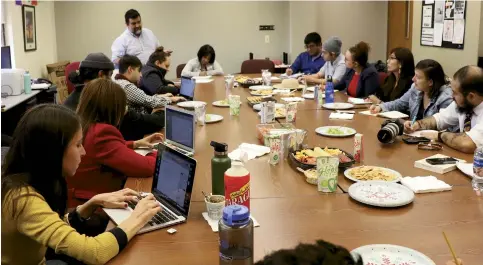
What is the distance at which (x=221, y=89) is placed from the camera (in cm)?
489

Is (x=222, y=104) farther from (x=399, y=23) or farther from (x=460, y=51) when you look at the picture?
(x=399, y=23)

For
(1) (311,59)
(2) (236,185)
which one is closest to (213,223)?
(2) (236,185)

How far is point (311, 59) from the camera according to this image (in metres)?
6.17

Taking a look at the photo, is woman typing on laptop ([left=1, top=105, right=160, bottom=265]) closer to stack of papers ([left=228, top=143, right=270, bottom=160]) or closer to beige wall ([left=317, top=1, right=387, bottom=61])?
stack of papers ([left=228, top=143, right=270, bottom=160])

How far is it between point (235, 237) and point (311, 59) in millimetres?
5124

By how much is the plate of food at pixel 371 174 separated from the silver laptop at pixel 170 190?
76 cm

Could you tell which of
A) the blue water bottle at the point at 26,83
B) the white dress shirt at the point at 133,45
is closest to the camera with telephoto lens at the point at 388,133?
the blue water bottle at the point at 26,83

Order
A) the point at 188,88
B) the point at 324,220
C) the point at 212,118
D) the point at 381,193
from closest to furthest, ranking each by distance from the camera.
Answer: the point at 324,220, the point at 381,193, the point at 212,118, the point at 188,88

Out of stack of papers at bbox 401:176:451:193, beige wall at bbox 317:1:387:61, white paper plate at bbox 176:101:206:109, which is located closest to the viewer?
stack of papers at bbox 401:176:451:193

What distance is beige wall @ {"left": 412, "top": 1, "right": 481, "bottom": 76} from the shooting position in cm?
479

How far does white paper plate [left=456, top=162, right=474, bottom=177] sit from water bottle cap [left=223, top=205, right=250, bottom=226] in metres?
1.25

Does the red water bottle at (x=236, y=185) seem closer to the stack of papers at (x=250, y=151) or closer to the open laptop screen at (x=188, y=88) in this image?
the stack of papers at (x=250, y=151)

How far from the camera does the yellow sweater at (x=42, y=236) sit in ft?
4.53

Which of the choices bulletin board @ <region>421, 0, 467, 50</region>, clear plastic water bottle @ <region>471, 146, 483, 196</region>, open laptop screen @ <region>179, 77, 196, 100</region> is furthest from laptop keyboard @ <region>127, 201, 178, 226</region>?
bulletin board @ <region>421, 0, 467, 50</region>
